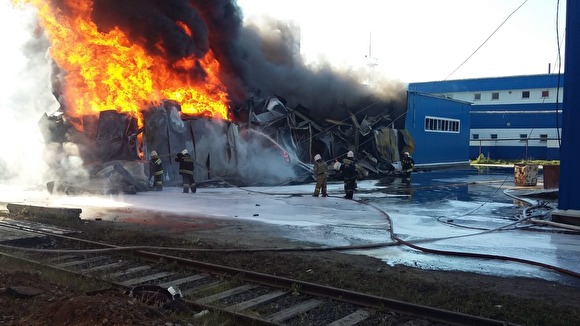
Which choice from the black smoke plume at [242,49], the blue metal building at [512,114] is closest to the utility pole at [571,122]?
the black smoke plume at [242,49]

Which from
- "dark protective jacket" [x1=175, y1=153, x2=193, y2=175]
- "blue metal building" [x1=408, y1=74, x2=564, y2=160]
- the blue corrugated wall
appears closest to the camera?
the blue corrugated wall

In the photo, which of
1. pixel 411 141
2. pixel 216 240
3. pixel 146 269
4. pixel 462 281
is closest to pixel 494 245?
pixel 462 281

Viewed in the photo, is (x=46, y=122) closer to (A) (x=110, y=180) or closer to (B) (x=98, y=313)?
(A) (x=110, y=180)

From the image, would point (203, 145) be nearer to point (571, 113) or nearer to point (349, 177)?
point (349, 177)

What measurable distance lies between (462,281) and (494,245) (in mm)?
2571

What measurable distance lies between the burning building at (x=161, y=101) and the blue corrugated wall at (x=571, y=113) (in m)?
11.6

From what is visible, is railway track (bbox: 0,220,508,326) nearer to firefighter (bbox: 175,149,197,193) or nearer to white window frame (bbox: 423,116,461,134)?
firefighter (bbox: 175,149,197,193)

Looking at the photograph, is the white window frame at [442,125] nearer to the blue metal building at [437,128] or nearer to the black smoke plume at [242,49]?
the blue metal building at [437,128]

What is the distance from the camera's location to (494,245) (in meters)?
7.88

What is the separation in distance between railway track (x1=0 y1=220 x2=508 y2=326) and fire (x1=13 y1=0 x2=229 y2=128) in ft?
34.9

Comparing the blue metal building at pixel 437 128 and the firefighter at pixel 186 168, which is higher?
the blue metal building at pixel 437 128

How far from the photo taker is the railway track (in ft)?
14.5

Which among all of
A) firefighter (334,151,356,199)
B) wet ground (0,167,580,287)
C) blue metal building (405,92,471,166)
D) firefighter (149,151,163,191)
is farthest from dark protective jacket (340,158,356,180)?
blue metal building (405,92,471,166)

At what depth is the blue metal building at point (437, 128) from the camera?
28.2 m
